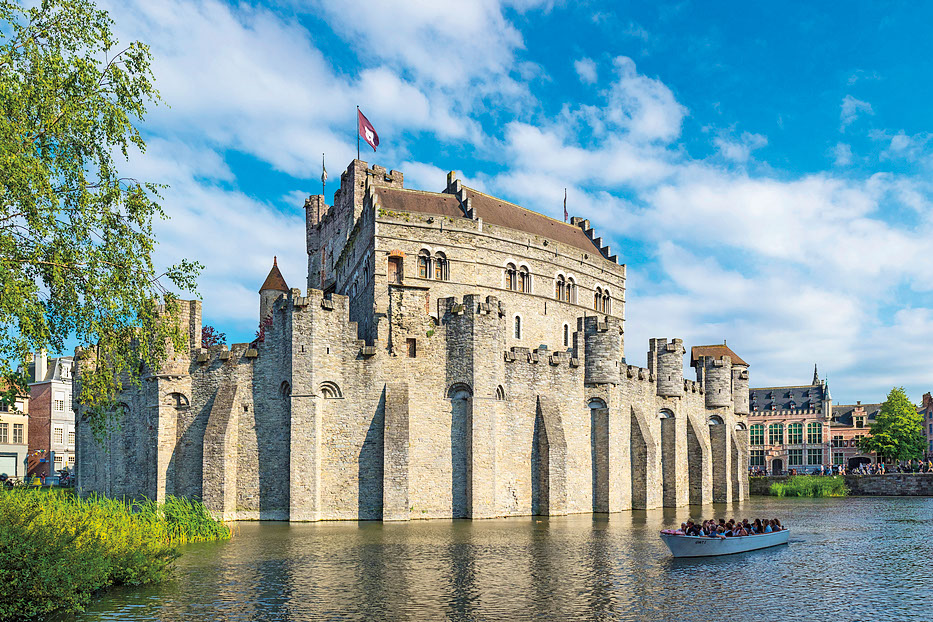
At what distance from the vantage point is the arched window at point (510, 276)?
55.5 m

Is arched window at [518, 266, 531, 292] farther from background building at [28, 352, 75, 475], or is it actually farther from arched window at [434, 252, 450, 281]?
background building at [28, 352, 75, 475]

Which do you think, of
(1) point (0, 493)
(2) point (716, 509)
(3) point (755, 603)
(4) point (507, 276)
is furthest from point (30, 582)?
(4) point (507, 276)

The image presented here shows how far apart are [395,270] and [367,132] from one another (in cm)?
1322

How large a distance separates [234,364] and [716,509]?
1105 inches


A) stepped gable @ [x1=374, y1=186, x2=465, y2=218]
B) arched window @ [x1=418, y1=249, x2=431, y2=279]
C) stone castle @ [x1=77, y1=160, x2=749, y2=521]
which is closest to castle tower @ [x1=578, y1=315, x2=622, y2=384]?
stone castle @ [x1=77, y1=160, x2=749, y2=521]

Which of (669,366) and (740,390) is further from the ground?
(669,366)

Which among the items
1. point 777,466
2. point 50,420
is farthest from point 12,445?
point 777,466

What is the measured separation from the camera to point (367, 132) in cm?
5897

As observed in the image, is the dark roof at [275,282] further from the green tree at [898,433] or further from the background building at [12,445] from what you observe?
the green tree at [898,433]

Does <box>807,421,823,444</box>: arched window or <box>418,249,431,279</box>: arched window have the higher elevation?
<box>418,249,431,279</box>: arched window

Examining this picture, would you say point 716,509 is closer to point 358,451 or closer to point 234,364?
point 358,451

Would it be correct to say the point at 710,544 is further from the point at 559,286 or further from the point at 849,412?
the point at 849,412

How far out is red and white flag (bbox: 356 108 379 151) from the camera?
2309 inches

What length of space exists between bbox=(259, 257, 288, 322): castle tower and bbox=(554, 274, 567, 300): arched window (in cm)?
2044
